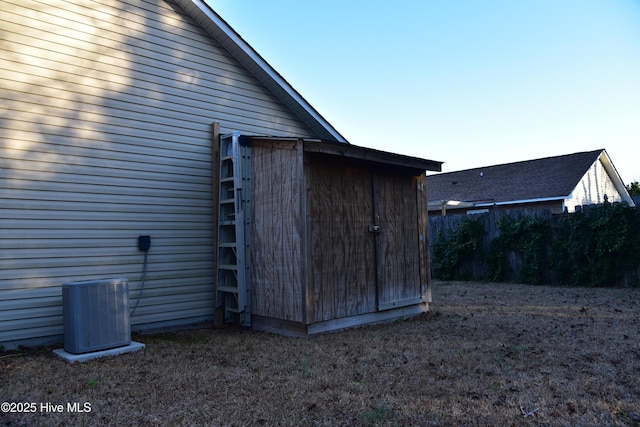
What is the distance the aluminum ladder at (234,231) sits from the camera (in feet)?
22.2

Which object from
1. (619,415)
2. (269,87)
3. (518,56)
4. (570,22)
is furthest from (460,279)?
(619,415)

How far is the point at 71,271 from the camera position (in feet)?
19.2

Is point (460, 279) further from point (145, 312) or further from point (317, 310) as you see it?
point (145, 312)

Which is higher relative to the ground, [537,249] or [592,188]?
[592,188]

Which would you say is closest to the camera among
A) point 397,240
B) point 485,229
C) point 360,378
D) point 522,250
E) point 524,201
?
point 360,378

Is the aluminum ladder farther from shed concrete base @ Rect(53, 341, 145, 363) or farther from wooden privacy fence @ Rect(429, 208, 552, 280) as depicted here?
wooden privacy fence @ Rect(429, 208, 552, 280)

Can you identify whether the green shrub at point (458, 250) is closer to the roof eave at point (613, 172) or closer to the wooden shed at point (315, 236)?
the wooden shed at point (315, 236)

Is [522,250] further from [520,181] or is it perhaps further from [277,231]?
[520,181]

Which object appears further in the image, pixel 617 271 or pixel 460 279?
pixel 460 279

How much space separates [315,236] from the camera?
20.4 feet

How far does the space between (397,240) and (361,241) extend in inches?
35.8

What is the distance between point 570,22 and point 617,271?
5947mm

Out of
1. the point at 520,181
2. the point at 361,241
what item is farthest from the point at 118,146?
the point at 520,181

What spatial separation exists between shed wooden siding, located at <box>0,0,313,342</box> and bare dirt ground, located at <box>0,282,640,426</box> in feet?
2.87
